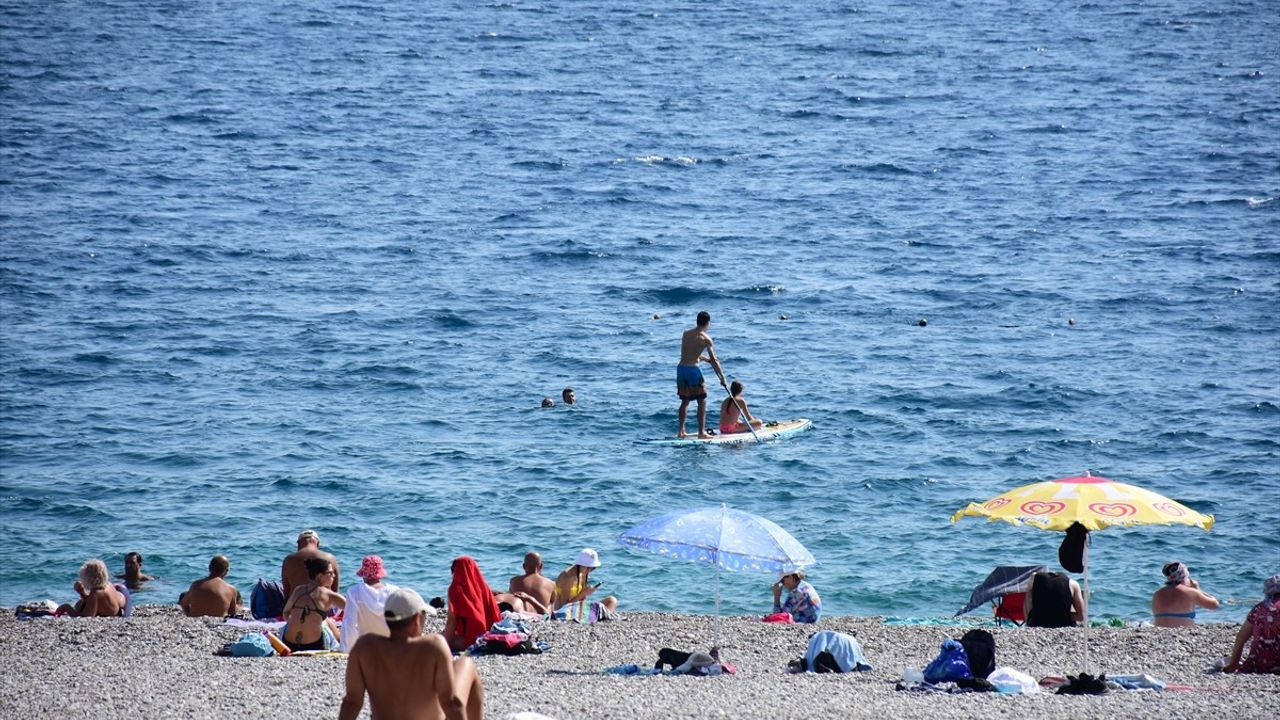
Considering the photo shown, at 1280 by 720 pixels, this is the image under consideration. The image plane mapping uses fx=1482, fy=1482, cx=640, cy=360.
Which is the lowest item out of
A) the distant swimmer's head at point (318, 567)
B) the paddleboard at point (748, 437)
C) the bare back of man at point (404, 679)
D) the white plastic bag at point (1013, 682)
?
the paddleboard at point (748, 437)

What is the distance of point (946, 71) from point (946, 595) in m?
51.6

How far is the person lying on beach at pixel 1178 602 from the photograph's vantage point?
14397mm

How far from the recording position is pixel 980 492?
2266 cm

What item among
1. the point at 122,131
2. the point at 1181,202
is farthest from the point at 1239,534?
the point at 122,131

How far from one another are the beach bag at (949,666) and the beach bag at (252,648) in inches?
217

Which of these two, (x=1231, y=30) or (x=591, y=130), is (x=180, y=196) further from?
(x=1231, y=30)

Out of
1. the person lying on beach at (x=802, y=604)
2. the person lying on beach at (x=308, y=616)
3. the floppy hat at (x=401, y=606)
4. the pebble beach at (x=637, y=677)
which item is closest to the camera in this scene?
the floppy hat at (x=401, y=606)

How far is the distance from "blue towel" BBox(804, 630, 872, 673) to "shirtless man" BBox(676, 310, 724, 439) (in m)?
11.3

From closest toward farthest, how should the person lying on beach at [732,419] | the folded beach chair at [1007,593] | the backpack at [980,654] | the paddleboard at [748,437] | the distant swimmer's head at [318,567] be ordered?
→ the backpack at [980,654]
the distant swimmer's head at [318,567]
the folded beach chair at [1007,593]
the paddleboard at [748,437]
the person lying on beach at [732,419]

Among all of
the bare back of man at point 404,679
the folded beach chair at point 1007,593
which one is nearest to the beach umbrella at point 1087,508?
the folded beach chair at point 1007,593

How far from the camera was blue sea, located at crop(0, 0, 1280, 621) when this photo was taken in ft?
69.7

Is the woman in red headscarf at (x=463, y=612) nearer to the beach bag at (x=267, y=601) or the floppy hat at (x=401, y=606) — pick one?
the beach bag at (x=267, y=601)

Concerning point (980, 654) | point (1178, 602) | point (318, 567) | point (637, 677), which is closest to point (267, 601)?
point (318, 567)

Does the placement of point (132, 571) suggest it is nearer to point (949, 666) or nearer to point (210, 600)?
point (210, 600)
